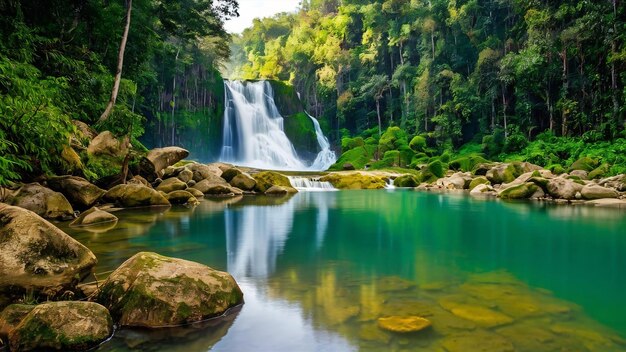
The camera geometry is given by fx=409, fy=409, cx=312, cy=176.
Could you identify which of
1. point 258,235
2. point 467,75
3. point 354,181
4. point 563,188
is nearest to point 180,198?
point 258,235

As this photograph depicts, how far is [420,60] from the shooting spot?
1576 inches

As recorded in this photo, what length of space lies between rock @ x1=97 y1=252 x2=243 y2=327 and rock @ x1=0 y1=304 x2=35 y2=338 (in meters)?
0.59

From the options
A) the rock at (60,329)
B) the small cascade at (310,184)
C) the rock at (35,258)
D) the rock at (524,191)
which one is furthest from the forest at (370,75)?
the small cascade at (310,184)

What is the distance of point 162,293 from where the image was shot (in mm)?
3521

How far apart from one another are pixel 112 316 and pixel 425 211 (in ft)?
35.2

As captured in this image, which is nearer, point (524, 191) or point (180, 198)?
point (180, 198)

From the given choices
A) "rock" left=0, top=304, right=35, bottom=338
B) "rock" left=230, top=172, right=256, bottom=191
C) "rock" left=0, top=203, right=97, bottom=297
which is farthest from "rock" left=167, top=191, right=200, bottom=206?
"rock" left=0, top=304, right=35, bottom=338

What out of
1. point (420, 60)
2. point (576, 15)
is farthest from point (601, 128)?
point (420, 60)

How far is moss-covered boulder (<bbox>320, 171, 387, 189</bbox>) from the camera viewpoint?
24625 millimetres

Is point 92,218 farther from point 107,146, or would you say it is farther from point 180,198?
point 180,198

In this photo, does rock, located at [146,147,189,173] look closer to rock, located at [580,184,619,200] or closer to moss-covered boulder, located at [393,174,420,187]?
moss-covered boulder, located at [393,174,420,187]

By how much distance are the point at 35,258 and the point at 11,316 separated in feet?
1.90

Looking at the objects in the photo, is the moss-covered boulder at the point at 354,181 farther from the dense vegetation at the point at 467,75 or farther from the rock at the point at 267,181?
the dense vegetation at the point at 467,75

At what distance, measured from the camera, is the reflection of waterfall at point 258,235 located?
5.80 metres
